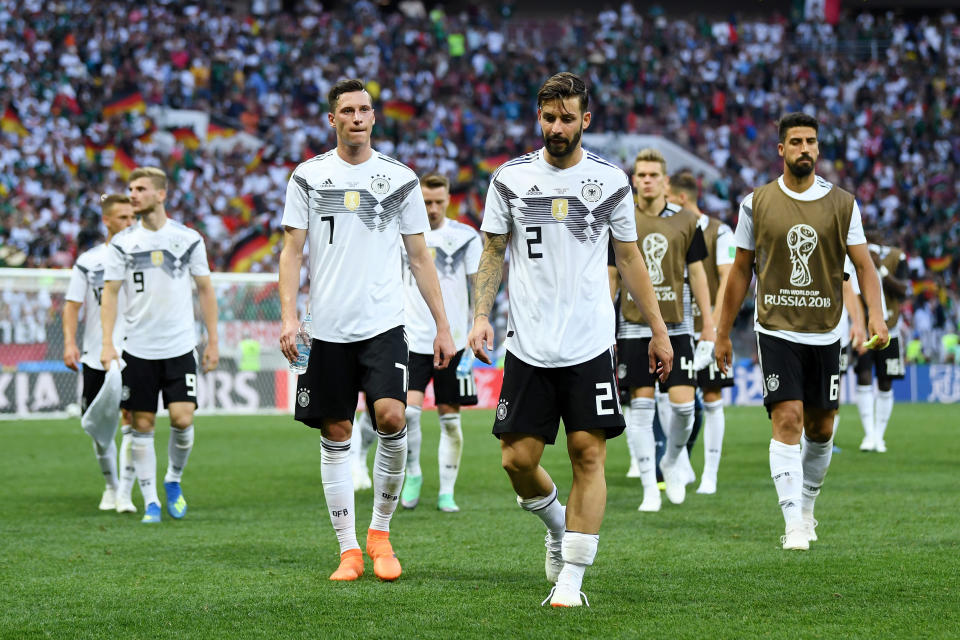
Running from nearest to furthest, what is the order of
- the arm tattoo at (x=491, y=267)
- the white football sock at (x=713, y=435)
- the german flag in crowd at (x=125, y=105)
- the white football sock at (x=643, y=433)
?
the arm tattoo at (x=491, y=267)
the white football sock at (x=643, y=433)
the white football sock at (x=713, y=435)
the german flag in crowd at (x=125, y=105)

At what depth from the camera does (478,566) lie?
6.36 metres

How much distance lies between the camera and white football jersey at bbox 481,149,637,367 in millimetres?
5324

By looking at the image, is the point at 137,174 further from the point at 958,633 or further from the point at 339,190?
the point at 958,633

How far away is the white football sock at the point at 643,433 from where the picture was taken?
895 cm

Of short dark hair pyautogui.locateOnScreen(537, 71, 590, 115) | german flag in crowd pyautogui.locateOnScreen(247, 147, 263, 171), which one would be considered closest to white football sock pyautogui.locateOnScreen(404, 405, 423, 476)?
short dark hair pyautogui.locateOnScreen(537, 71, 590, 115)

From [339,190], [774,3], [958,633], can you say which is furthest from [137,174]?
[774,3]

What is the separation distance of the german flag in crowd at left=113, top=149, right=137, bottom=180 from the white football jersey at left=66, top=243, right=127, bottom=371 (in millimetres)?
17134

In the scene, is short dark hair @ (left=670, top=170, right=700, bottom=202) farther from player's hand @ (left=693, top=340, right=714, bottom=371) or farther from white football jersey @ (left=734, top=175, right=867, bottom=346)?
white football jersey @ (left=734, top=175, right=867, bottom=346)

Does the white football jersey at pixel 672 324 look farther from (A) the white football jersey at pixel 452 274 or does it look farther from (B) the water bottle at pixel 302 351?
(B) the water bottle at pixel 302 351

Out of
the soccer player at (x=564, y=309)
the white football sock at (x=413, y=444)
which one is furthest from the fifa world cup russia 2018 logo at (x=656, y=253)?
the soccer player at (x=564, y=309)

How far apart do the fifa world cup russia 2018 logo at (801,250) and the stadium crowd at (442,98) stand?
57.8 ft

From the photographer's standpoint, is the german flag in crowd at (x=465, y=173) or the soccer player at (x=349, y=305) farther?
the german flag in crowd at (x=465, y=173)

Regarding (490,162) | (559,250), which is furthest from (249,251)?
(559,250)

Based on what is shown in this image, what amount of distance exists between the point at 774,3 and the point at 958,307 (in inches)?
685
